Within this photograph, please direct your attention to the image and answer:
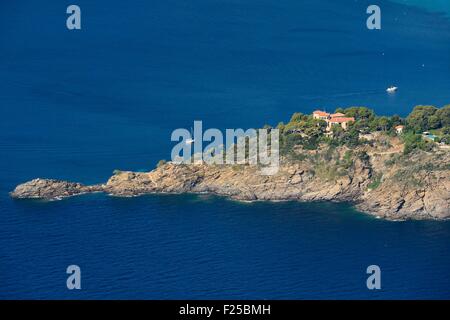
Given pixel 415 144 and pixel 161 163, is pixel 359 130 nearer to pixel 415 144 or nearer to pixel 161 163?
pixel 415 144

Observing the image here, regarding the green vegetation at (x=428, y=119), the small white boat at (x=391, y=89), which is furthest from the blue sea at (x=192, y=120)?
the green vegetation at (x=428, y=119)

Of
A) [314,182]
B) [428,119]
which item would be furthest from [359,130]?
[314,182]

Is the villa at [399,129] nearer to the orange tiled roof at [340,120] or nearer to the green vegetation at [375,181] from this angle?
the orange tiled roof at [340,120]

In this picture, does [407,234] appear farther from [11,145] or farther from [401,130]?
[11,145]

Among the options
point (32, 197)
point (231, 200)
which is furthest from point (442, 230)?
point (32, 197)

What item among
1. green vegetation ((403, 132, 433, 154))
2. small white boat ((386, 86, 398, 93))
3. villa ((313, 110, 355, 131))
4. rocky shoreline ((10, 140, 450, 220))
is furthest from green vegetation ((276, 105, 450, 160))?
small white boat ((386, 86, 398, 93))
